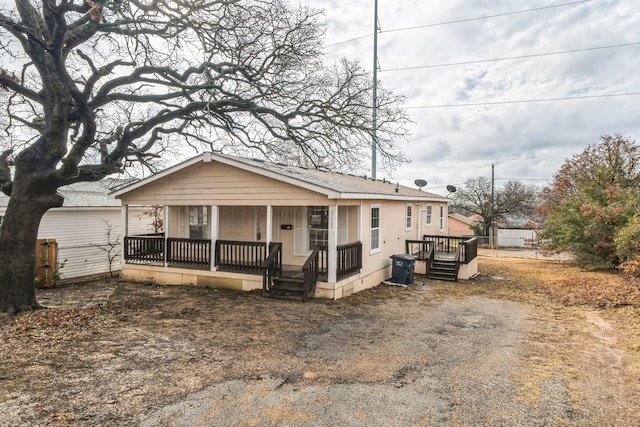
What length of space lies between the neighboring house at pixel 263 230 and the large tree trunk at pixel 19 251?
3.79m

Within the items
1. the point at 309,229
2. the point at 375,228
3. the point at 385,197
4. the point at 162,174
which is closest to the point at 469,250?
the point at 375,228

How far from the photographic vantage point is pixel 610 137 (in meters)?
19.3

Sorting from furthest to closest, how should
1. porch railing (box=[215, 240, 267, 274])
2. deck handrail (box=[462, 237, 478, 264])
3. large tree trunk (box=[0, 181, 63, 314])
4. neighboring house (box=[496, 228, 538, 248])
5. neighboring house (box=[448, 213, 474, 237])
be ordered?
neighboring house (box=[448, 213, 474, 237]) < neighboring house (box=[496, 228, 538, 248]) < deck handrail (box=[462, 237, 478, 264]) < porch railing (box=[215, 240, 267, 274]) < large tree trunk (box=[0, 181, 63, 314])

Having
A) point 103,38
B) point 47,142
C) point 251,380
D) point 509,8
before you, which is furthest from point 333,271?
point 509,8

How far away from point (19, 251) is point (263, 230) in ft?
20.1

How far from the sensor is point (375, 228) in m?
11.7

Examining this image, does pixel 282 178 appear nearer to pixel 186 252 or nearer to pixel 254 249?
pixel 254 249

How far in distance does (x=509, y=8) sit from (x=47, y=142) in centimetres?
1625

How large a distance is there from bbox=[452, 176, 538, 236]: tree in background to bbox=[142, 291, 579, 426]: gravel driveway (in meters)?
35.7

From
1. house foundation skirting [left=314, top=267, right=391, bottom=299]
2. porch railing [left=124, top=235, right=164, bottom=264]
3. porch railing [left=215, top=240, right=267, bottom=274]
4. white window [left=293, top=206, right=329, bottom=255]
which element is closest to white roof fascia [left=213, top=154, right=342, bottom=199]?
porch railing [left=215, top=240, right=267, bottom=274]

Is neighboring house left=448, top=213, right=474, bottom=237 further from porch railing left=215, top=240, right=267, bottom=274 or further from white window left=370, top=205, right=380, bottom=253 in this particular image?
porch railing left=215, top=240, right=267, bottom=274

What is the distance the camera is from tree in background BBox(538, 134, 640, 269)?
1440cm

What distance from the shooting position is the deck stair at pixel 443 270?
13.0 m

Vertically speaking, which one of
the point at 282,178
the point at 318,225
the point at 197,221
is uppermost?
the point at 282,178
